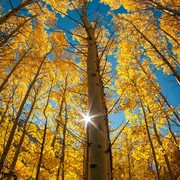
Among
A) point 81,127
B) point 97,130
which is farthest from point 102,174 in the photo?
point 81,127

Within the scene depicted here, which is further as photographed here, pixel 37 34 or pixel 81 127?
pixel 37 34

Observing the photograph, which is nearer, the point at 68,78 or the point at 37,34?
the point at 37,34

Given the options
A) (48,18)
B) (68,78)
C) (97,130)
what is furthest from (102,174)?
(68,78)

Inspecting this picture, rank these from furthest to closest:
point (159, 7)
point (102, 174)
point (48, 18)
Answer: point (48, 18), point (159, 7), point (102, 174)

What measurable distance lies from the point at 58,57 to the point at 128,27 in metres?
3.92

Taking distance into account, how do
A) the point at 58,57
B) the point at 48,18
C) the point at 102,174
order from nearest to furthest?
the point at 102,174, the point at 48,18, the point at 58,57

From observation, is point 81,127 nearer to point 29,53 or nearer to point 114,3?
point 29,53

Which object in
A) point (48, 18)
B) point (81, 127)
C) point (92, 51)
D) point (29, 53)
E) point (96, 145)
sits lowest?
point (96, 145)

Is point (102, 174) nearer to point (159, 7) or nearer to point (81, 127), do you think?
point (159, 7)

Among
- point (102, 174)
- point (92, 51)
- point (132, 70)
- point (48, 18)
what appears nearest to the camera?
point (102, 174)

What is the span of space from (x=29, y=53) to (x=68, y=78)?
109 inches

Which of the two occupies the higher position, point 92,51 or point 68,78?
point 68,78

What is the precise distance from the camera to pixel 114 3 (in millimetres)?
9539

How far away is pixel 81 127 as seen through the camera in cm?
927
